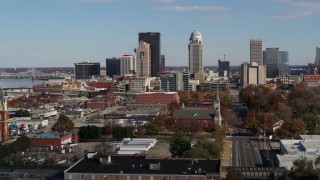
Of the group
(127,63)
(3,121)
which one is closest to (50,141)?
(3,121)

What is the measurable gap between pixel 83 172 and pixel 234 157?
1027 cm

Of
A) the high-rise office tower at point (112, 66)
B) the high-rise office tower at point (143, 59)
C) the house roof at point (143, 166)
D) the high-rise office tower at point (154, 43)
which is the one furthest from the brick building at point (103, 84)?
the house roof at point (143, 166)

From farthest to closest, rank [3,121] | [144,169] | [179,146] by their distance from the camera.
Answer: [3,121] → [179,146] → [144,169]

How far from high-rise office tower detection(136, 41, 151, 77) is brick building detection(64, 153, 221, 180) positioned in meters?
79.8

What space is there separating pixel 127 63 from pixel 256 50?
25651mm

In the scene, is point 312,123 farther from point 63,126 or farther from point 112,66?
point 112,66

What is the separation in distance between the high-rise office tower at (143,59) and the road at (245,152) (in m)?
66.1

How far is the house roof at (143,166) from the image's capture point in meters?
17.0

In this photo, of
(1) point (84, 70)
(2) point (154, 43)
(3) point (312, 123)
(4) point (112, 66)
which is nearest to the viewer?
(3) point (312, 123)

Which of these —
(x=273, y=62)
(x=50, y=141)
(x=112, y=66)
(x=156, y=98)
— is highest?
(x=273, y=62)

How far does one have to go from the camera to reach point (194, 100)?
189ft

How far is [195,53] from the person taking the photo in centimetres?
10338

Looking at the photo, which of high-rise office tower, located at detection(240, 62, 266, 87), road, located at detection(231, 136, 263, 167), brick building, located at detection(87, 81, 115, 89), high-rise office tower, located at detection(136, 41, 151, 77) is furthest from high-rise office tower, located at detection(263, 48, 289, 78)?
road, located at detection(231, 136, 263, 167)

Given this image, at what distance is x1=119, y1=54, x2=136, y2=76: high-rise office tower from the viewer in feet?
348
